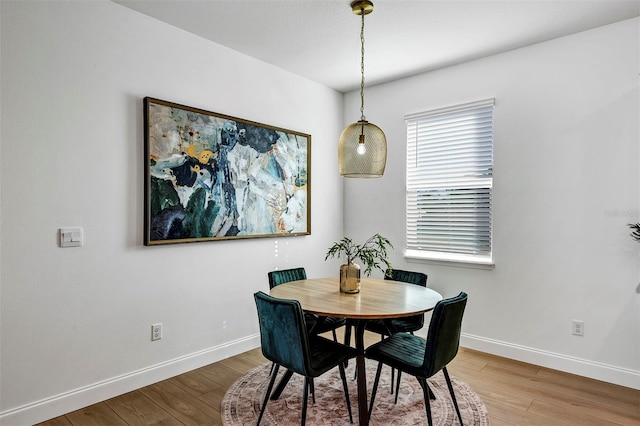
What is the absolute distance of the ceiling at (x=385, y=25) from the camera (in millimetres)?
2629

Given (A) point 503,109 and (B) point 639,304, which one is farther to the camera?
(A) point 503,109

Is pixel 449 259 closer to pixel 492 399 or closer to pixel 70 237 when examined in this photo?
pixel 492 399

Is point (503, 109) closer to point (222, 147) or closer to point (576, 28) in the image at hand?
point (576, 28)

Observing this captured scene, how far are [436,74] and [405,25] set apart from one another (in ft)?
3.51

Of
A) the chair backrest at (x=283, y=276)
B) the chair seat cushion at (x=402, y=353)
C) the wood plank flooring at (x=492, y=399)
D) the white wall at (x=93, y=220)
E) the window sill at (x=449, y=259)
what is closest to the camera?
the chair seat cushion at (x=402, y=353)

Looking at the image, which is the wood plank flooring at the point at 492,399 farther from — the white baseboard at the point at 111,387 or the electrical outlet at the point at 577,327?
the electrical outlet at the point at 577,327

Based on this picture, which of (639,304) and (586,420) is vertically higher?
(639,304)

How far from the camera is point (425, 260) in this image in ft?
12.8

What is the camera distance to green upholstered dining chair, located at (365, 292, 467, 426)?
78.4 inches

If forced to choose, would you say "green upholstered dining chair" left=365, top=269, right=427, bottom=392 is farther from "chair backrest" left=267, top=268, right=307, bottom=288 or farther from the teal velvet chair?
"chair backrest" left=267, top=268, right=307, bottom=288

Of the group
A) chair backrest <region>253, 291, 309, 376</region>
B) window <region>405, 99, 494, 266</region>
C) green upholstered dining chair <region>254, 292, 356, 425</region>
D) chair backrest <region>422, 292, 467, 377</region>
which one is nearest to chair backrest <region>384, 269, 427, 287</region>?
window <region>405, 99, 494, 266</region>

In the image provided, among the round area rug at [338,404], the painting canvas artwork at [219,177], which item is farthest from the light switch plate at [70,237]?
the round area rug at [338,404]

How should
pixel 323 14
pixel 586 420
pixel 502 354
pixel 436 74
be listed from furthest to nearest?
1. pixel 436 74
2. pixel 502 354
3. pixel 323 14
4. pixel 586 420

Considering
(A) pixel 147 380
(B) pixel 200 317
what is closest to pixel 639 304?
(B) pixel 200 317
